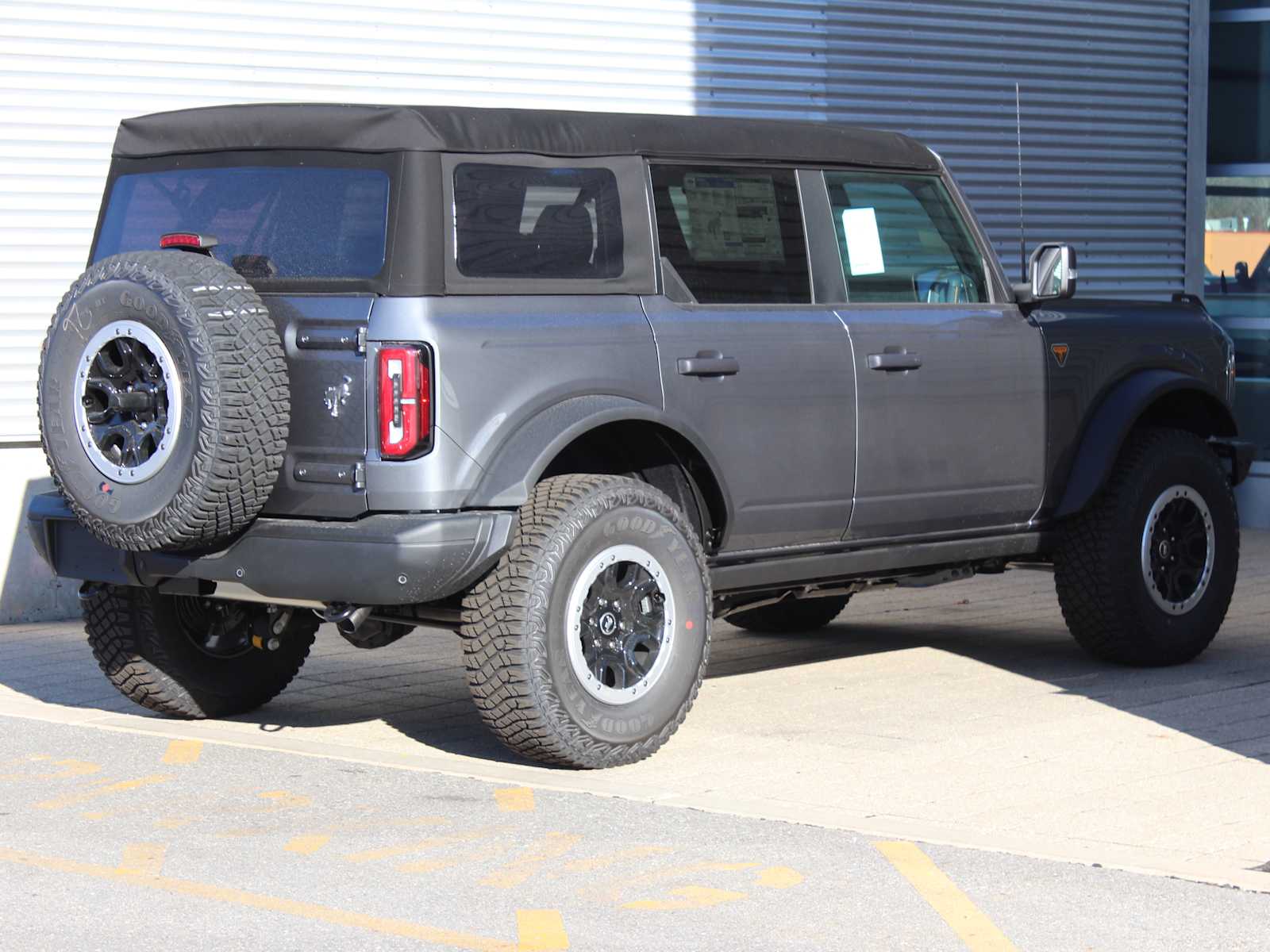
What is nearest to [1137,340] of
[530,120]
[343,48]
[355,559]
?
[530,120]

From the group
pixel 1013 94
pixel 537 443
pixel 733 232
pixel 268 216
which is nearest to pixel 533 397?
pixel 537 443

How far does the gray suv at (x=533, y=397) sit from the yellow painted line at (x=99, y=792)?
0.62 meters

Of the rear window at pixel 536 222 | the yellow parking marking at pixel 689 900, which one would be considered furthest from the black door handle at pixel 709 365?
the yellow parking marking at pixel 689 900

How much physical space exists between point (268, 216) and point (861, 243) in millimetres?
2219

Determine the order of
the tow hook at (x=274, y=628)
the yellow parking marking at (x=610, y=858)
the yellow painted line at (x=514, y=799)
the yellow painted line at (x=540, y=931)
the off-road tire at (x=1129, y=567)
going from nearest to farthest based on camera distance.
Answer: the yellow painted line at (x=540, y=931) → the yellow parking marking at (x=610, y=858) → the yellow painted line at (x=514, y=799) → the tow hook at (x=274, y=628) → the off-road tire at (x=1129, y=567)

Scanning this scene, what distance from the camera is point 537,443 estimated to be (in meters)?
6.63

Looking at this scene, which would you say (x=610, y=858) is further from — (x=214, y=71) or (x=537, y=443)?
(x=214, y=71)

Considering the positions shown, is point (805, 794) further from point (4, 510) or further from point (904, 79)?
point (904, 79)

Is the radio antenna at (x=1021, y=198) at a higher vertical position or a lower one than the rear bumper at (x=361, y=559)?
higher

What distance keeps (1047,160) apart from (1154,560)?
6706 millimetres

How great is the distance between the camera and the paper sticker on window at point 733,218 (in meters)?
7.38

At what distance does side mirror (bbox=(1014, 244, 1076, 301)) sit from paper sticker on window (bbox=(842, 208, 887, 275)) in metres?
0.69

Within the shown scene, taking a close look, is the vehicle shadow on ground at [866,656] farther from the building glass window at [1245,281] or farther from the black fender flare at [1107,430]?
the building glass window at [1245,281]

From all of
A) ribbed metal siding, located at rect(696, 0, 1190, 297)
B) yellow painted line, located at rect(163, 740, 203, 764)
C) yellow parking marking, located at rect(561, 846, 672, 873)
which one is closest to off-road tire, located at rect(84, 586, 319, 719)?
yellow painted line, located at rect(163, 740, 203, 764)
